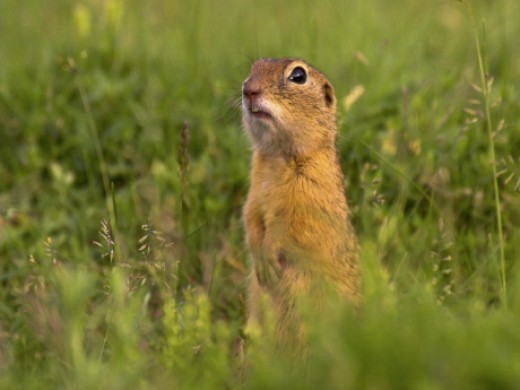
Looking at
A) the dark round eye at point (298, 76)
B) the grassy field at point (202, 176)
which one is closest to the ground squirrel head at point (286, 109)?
the dark round eye at point (298, 76)

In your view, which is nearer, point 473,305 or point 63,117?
point 473,305

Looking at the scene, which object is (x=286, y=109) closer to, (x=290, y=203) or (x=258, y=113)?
(x=258, y=113)

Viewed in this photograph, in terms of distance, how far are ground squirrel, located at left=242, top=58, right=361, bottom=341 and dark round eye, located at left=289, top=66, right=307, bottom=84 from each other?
27mm

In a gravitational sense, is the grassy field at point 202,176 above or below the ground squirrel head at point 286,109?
below

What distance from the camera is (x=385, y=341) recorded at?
2.56 meters

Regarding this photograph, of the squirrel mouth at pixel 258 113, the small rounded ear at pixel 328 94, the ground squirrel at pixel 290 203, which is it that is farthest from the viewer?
the small rounded ear at pixel 328 94

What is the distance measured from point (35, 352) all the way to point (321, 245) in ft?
4.28

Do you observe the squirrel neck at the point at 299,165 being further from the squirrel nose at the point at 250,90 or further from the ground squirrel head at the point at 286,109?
the squirrel nose at the point at 250,90

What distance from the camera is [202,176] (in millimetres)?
5488

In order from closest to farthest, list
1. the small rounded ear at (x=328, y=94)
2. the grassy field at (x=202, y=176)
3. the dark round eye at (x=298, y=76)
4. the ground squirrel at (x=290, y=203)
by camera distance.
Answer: the grassy field at (x=202, y=176) < the ground squirrel at (x=290, y=203) < the dark round eye at (x=298, y=76) < the small rounded ear at (x=328, y=94)

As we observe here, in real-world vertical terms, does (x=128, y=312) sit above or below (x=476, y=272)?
above

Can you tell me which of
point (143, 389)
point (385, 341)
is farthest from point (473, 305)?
point (143, 389)

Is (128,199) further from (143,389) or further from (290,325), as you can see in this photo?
(143,389)

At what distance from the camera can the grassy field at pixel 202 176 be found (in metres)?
3.31
